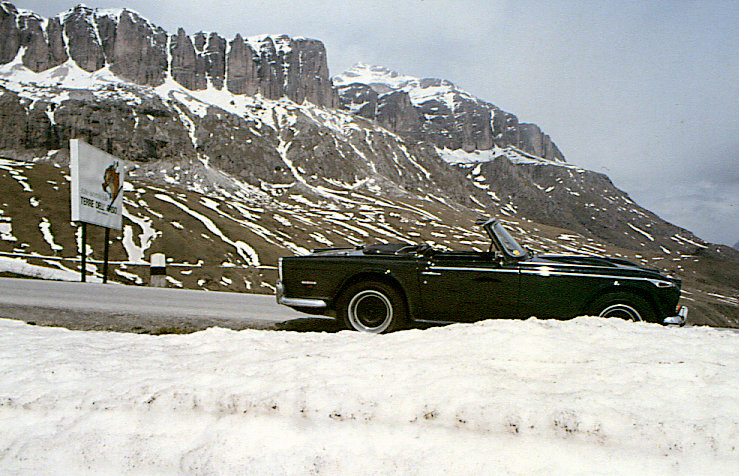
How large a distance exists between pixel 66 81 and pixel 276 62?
80562mm

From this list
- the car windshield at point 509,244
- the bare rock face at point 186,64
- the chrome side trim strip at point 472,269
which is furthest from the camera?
the bare rock face at point 186,64

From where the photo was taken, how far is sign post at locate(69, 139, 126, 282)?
16.1 m

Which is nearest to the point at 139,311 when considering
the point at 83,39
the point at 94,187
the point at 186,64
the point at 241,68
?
the point at 94,187

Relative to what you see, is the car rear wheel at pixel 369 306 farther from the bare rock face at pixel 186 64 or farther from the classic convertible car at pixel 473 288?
the bare rock face at pixel 186 64

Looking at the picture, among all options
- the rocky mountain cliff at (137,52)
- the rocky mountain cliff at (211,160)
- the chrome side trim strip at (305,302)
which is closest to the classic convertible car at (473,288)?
the chrome side trim strip at (305,302)

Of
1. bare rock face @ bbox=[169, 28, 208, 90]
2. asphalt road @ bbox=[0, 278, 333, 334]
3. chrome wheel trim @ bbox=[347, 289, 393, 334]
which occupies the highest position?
bare rock face @ bbox=[169, 28, 208, 90]

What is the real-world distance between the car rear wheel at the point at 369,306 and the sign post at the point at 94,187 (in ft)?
45.7

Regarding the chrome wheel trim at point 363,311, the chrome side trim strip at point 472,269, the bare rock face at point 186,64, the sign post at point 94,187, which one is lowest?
the chrome wheel trim at point 363,311

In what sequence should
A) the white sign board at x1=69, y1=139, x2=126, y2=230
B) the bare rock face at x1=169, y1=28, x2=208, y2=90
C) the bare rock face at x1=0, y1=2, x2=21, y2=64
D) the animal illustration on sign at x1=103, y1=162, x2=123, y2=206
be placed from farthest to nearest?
the bare rock face at x1=169, y1=28, x2=208, y2=90, the bare rock face at x1=0, y1=2, x2=21, y2=64, the animal illustration on sign at x1=103, y1=162, x2=123, y2=206, the white sign board at x1=69, y1=139, x2=126, y2=230

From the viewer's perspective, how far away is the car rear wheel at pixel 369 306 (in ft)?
18.6

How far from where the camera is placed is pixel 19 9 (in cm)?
16438

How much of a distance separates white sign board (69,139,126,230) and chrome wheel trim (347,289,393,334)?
14.1 metres

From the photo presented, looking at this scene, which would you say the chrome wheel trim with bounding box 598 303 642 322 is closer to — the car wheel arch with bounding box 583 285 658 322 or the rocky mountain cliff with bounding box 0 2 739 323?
the car wheel arch with bounding box 583 285 658 322

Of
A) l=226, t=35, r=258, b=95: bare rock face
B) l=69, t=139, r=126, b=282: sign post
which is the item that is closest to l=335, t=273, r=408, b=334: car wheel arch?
l=69, t=139, r=126, b=282: sign post
